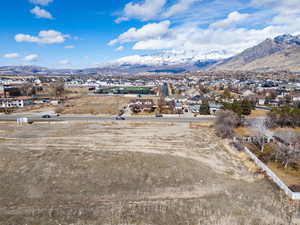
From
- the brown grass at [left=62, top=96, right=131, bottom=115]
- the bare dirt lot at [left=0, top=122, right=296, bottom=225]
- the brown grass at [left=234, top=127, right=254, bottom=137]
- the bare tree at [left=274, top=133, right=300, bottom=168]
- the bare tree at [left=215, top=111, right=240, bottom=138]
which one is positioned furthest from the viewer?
the brown grass at [left=62, top=96, right=131, bottom=115]

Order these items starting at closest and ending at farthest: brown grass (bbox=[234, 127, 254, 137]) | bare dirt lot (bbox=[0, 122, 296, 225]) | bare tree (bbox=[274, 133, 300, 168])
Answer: bare dirt lot (bbox=[0, 122, 296, 225]) → bare tree (bbox=[274, 133, 300, 168]) → brown grass (bbox=[234, 127, 254, 137])

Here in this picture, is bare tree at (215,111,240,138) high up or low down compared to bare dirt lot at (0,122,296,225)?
up

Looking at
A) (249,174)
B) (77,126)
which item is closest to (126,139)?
(77,126)

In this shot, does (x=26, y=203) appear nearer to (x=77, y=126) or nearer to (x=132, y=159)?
(x=132, y=159)

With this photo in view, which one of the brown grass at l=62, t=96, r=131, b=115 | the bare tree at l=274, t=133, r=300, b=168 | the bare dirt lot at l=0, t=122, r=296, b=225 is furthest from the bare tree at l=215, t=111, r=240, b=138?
the brown grass at l=62, t=96, r=131, b=115

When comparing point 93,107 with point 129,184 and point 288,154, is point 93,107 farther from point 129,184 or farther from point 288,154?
point 288,154

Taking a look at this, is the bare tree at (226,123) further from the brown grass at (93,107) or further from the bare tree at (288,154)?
the brown grass at (93,107)

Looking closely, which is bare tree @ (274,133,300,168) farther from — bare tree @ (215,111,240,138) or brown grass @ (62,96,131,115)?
brown grass @ (62,96,131,115)

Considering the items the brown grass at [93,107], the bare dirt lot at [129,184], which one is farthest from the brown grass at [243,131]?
the brown grass at [93,107]
